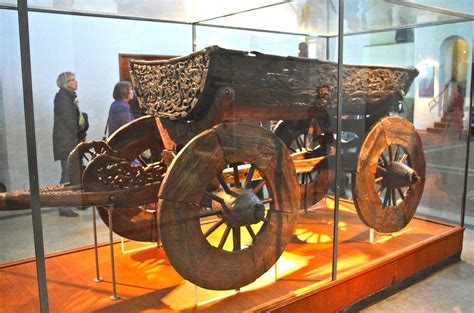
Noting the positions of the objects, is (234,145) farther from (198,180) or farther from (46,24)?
(46,24)

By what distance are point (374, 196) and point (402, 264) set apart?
20.2 inches

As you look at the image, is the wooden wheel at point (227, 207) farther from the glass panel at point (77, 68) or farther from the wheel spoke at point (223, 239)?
the glass panel at point (77, 68)

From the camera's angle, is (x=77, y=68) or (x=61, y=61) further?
(x=77, y=68)

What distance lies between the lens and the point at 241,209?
2574 millimetres

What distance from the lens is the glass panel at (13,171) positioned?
197 cm

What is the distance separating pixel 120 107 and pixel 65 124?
0.80 m

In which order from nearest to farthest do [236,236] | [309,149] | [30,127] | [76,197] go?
1. [30,127]
2. [76,197]
3. [236,236]
4. [309,149]

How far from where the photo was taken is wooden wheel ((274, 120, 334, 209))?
11.4ft

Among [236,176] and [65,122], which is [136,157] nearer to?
[236,176]

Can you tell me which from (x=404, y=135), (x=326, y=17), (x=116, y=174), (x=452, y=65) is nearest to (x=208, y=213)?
(x=116, y=174)

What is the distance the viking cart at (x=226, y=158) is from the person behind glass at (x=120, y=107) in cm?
8

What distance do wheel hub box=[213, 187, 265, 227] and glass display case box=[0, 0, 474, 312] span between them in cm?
1

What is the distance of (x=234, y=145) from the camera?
2572mm

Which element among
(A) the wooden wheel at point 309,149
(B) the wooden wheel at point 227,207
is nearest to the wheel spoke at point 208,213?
(B) the wooden wheel at point 227,207
